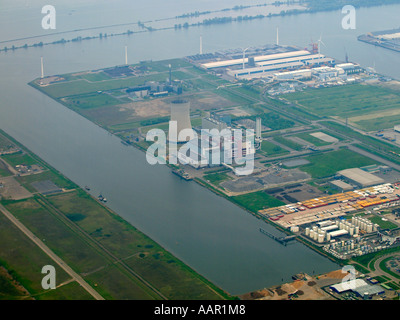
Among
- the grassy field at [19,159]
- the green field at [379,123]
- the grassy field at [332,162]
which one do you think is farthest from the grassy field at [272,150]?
the grassy field at [19,159]

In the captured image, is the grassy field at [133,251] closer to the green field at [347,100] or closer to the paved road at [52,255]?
the paved road at [52,255]

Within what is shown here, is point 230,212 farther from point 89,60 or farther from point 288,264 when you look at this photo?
point 89,60

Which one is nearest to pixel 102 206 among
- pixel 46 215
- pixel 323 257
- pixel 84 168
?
pixel 46 215

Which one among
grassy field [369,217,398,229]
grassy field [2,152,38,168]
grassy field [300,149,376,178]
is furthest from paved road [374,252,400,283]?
grassy field [2,152,38,168]

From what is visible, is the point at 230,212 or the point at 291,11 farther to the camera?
the point at 291,11

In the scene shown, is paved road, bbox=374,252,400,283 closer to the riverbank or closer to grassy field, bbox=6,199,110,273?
the riverbank

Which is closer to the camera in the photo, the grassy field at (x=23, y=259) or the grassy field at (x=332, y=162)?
the grassy field at (x=23, y=259)
